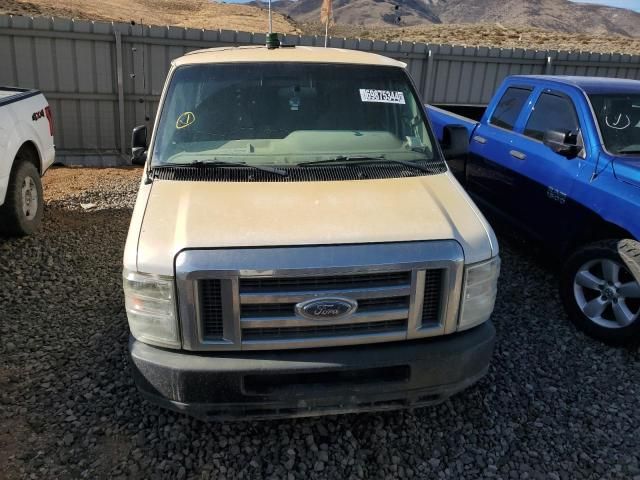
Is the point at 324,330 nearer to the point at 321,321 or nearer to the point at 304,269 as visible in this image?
the point at 321,321

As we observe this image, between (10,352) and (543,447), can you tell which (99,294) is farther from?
(543,447)

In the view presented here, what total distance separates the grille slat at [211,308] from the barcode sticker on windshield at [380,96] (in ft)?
6.28

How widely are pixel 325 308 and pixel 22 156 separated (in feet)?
15.0

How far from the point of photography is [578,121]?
471 cm

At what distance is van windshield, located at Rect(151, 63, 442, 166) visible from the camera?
11.4 feet

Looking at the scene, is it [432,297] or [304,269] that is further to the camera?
[432,297]

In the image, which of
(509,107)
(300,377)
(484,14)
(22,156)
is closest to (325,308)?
(300,377)

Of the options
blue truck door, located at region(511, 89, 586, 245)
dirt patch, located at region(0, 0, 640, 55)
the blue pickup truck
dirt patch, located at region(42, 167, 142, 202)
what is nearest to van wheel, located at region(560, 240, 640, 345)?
the blue pickup truck

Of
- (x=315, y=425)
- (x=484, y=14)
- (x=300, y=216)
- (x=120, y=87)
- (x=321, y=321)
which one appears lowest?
(x=315, y=425)

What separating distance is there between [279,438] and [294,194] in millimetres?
1383

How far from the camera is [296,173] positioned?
3273mm

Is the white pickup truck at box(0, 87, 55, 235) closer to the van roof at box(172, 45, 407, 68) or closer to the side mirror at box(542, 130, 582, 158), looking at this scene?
the van roof at box(172, 45, 407, 68)

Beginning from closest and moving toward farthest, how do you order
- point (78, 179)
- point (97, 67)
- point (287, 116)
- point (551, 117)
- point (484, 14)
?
point (287, 116), point (551, 117), point (78, 179), point (97, 67), point (484, 14)

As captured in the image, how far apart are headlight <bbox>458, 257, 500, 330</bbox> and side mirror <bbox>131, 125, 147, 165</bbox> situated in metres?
2.38
